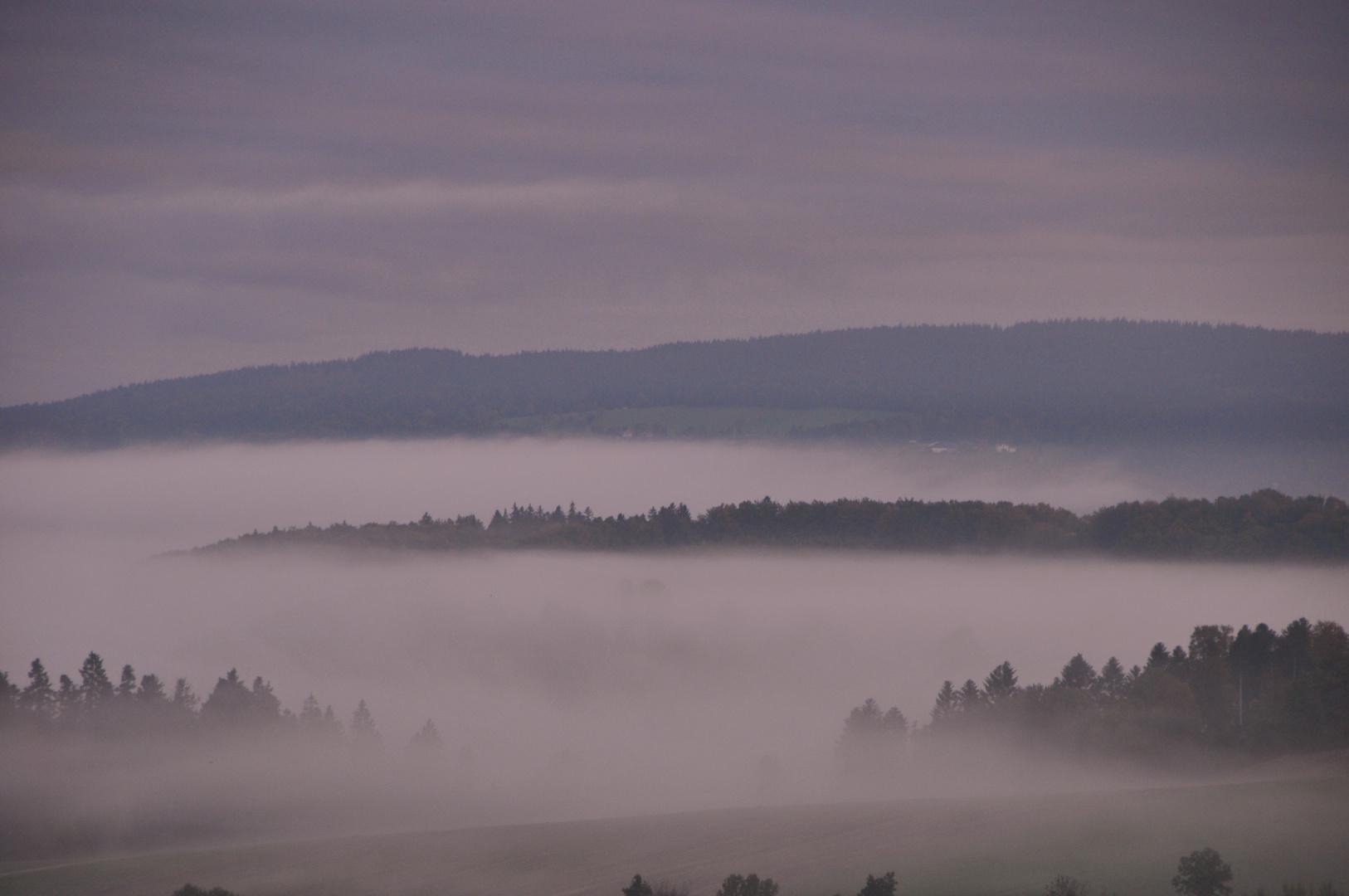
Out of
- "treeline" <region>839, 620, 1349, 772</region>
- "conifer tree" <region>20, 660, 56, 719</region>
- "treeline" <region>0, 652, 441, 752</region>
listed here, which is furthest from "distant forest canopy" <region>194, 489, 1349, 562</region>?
"conifer tree" <region>20, 660, 56, 719</region>

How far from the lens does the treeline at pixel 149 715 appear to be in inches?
4850

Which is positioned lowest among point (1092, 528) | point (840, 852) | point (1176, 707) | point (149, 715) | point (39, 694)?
point (149, 715)

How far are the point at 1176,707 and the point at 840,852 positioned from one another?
40730 mm

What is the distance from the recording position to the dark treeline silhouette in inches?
4862

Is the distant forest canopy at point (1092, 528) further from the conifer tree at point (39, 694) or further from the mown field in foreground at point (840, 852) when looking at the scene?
the conifer tree at point (39, 694)

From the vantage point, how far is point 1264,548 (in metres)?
152

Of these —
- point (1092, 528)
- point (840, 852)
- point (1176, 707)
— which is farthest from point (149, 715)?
point (1092, 528)

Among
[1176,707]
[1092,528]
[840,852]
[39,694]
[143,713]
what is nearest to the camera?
[840,852]

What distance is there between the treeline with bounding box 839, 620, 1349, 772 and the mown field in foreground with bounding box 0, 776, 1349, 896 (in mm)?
16550

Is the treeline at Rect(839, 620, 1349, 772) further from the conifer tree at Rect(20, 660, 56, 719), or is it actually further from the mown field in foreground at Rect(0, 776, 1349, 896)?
the conifer tree at Rect(20, 660, 56, 719)

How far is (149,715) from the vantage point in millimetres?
124938

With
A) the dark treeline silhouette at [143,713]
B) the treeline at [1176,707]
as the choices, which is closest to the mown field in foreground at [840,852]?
the treeline at [1176,707]

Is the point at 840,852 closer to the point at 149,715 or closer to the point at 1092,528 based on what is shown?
the point at 149,715

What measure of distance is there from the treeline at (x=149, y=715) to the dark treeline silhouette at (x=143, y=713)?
0.07 m
